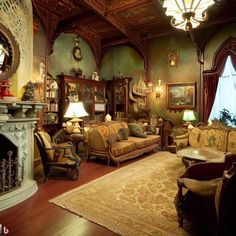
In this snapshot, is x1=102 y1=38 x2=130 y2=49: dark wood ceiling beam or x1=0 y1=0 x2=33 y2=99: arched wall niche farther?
x1=102 y1=38 x2=130 y2=49: dark wood ceiling beam

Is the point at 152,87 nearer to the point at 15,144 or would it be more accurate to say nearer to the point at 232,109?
the point at 232,109

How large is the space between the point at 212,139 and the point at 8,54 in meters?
4.46

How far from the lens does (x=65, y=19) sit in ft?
20.0

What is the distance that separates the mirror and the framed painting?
5.00m

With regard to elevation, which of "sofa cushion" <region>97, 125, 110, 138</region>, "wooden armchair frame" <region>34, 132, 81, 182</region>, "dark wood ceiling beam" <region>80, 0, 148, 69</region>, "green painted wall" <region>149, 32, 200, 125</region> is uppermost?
"dark wood ceiling beam" <region>80, 0, 148, 69</region>

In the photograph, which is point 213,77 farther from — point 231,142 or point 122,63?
point 122,63

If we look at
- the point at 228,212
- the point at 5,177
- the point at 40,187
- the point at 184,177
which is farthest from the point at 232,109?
the point at 5,177

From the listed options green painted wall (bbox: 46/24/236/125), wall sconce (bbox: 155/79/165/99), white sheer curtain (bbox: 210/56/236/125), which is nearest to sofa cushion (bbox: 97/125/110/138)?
green painted wall (bbox: 46/24/236/125)

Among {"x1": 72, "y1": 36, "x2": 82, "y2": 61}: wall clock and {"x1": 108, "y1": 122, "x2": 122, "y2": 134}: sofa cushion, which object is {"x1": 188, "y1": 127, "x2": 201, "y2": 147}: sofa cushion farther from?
{"x1": 72, "y1": 36, "x2": 82, "y2": 61}: wall clock

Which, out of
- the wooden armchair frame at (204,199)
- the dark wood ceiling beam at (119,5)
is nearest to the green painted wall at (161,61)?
the dark wood ceiling beam at (119,5)

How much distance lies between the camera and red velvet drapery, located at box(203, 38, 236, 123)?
604 centimetres

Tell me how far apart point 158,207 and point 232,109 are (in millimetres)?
4477

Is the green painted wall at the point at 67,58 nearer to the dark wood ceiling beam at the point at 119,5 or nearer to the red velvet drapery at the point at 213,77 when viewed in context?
the dark wood ceiling beam at the point at 119,5

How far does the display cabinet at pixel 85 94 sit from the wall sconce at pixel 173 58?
8.17 ft
